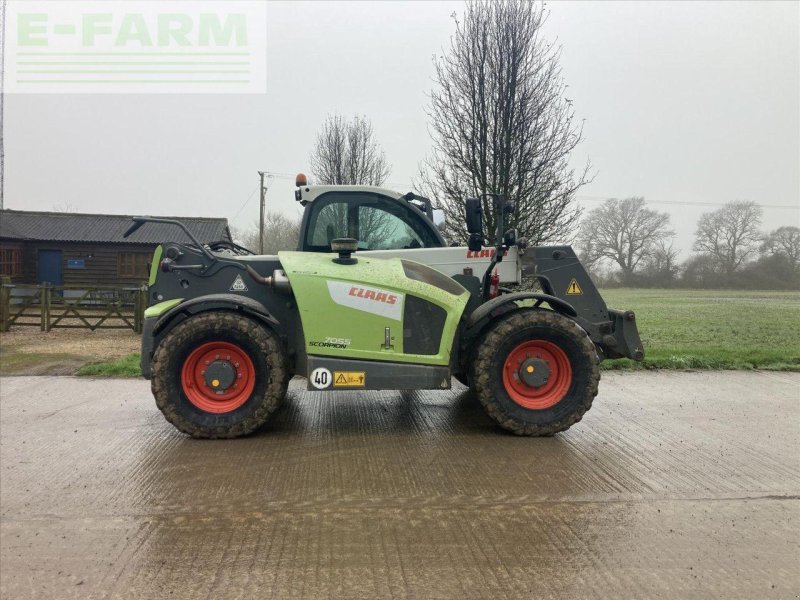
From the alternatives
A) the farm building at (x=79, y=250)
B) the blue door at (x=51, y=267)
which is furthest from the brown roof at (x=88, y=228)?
the blue door at (x=51, y=267)

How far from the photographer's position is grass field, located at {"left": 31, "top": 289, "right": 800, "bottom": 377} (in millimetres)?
9055

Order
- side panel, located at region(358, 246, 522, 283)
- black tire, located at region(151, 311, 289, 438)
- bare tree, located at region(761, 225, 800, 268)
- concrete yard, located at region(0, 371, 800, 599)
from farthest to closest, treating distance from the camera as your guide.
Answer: bare tree, located at region(761, 225, 800, 268) → side panel, located at region(358, 246, 522, 283) → black tire, located at region(151, 311, 289, 438) → concrete yard, located at region(0, 371, 800, 599)

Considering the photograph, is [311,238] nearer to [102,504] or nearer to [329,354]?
[329,354]

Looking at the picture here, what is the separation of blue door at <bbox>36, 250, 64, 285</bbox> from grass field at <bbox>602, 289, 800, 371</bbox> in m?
23.1

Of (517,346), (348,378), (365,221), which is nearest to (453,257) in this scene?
(365,221)

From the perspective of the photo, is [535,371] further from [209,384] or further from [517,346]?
[209,384]

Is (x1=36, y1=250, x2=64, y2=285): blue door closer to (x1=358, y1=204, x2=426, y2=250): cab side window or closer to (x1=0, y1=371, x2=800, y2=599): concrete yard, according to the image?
(x1=0, y1=371, x2=800, y2=599): concrete yard

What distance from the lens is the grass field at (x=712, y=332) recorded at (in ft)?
29.7

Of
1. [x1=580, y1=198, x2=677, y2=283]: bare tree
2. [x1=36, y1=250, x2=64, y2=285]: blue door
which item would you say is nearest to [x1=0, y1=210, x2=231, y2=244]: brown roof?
[x1=36, y1=250, x2=64, y2=285]: blue door

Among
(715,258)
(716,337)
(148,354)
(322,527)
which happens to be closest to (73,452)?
(148,354)

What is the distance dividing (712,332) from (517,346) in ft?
26.2

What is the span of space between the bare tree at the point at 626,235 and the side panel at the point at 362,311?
10057 mm

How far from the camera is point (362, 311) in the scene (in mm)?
5023

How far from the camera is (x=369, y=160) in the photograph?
20.0 m
